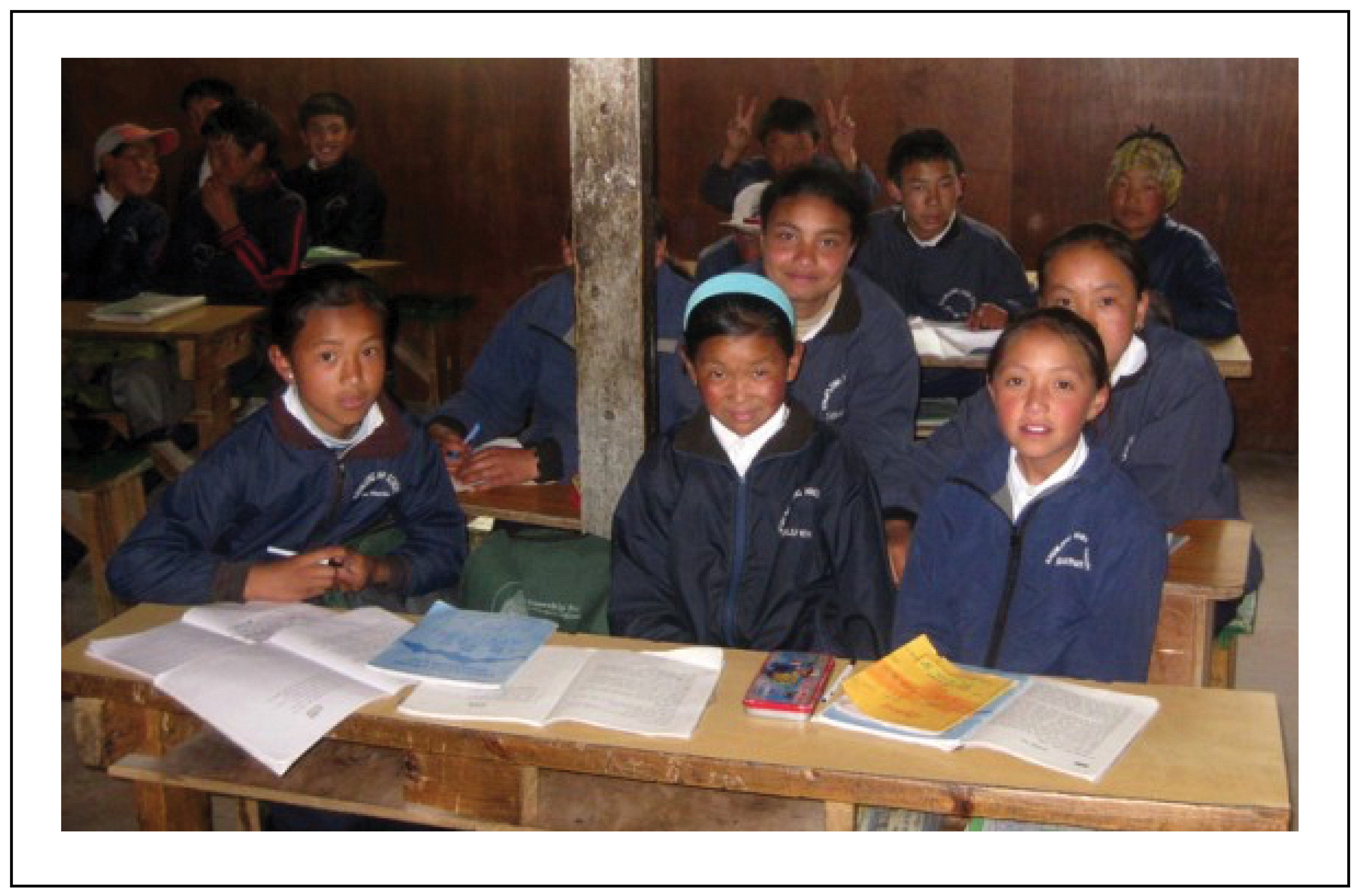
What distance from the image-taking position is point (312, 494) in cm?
301

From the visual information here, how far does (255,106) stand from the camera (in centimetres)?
609

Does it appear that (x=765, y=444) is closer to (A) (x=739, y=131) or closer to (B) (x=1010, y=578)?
(B) (x=1010, y=578)

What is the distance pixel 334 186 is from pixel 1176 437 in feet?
16.2

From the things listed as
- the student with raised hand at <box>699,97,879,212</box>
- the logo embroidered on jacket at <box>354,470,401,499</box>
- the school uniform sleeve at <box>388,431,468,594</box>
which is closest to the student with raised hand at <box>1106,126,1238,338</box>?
the student with raised hand at <box>699,97,879,212</box>

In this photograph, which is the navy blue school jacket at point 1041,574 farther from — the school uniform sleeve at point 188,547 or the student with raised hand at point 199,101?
the student with raised hand at point 199,101

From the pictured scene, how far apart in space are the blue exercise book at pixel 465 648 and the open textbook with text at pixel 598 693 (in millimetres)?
18

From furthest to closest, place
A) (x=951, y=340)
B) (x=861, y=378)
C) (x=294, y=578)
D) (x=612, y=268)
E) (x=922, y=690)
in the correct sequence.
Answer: (x=951, y=340)
(x=861, y=378)
(x=612, y=268)
(x=294, y=578)
(x=922, y=690)

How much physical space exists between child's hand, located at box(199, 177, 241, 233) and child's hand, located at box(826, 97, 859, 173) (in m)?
2.61

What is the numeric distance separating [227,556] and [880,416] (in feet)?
5.03

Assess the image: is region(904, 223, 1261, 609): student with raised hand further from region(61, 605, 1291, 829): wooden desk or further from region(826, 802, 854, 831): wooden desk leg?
region(826, 802, 854, 831): wooden desk leg

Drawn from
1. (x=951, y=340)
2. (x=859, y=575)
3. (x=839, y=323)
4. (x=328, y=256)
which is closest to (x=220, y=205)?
(x=328, y=256)
